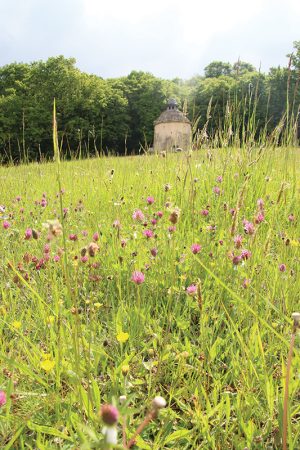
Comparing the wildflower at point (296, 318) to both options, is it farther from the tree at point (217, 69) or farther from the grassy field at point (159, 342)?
the tree at point (217, 69)

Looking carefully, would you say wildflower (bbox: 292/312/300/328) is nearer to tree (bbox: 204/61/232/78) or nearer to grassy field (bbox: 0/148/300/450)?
grassy field (bbox: 0/148/300/450)

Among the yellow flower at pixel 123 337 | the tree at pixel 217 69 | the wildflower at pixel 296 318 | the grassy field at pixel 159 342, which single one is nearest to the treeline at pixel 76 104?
the tree at pixel 217 69

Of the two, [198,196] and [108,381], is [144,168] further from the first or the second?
[108,381]

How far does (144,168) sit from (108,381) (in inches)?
133

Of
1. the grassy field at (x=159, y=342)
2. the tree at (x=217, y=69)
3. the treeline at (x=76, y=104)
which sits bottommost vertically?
the grassy field at (x=159, y=342)

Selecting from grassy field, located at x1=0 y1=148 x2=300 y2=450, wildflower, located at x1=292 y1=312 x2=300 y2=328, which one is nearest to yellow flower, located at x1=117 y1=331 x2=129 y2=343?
grassy field, located at x1=0 y1=148 x2=300 y2=450

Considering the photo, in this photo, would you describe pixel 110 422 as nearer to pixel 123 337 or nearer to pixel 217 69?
pixel 123 337

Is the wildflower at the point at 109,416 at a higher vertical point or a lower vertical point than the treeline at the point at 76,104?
lower

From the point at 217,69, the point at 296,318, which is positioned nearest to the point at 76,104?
the point at 217,69

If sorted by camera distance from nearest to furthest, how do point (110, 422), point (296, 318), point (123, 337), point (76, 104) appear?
point (110, 422) → point (296, 318) → point (123, 337) → point (76, 104)

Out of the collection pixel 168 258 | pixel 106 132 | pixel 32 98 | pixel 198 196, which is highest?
pixel 32 98

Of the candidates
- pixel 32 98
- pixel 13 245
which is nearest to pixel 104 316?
pixel 13 245

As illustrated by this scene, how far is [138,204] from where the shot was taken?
9.69ft

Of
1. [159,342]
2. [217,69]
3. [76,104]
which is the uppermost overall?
[217,69]
